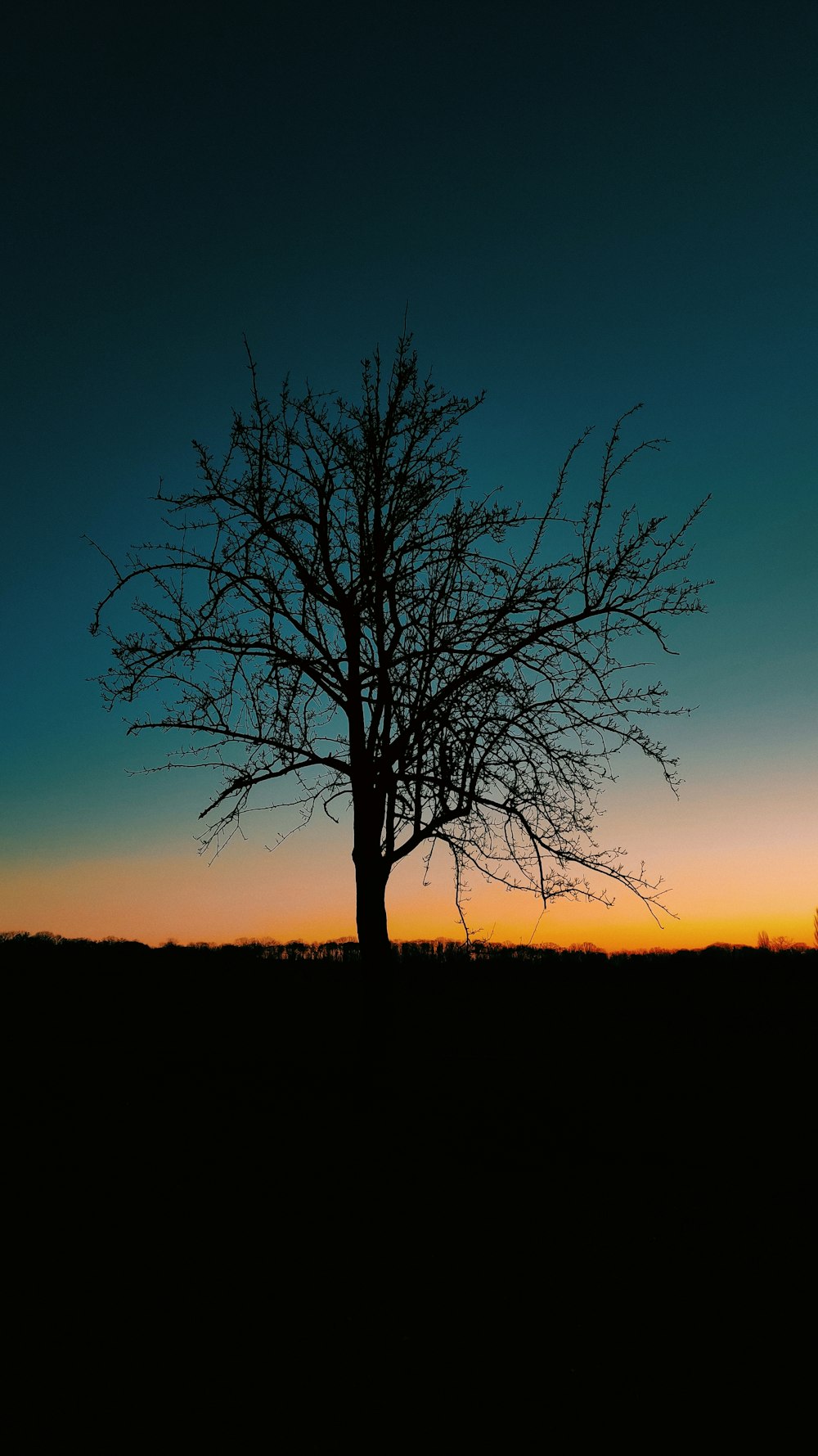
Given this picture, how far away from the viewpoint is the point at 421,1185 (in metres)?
7.72

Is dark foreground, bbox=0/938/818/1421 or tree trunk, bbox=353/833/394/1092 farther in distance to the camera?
tree trunk, bbox=353/833/394/1092

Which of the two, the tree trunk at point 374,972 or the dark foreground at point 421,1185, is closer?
the dark foreground at point 421,1185

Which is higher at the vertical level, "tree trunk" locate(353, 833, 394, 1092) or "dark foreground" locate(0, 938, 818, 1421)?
"tree trunk" locate(353, 833, 394, 1092)

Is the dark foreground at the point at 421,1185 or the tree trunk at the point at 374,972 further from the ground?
the tree trunk at the point at 374,972

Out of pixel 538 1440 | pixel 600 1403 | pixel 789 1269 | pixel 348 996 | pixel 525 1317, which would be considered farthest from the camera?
pixel 348 996

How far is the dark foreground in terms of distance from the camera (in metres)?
5.77

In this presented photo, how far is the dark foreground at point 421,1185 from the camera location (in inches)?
227

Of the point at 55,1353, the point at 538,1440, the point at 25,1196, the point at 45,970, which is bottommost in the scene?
the point at 538,1440

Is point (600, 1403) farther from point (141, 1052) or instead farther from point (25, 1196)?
point (141, 1052)

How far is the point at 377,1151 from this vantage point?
26.3 feet

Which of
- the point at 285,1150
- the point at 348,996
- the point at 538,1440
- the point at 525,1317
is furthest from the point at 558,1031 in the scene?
the point at 538,1440

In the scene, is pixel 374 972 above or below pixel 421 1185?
above

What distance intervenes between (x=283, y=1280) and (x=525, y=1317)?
1826 millimetres

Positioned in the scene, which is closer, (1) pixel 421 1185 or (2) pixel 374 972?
(1) pixel 421 1185
